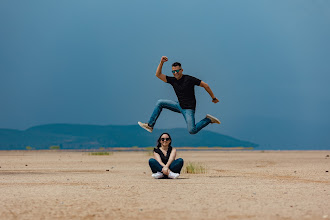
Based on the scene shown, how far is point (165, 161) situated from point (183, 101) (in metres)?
2.71

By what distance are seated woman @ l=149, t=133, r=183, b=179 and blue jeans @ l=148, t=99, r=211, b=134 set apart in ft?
6.18

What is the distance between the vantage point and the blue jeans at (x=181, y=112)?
12.4m

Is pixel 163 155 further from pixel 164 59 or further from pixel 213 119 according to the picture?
Answer: pixel 164 59

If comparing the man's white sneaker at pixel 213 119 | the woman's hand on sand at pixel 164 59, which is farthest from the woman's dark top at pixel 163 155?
the woman's hand on sand at pixel 164 59

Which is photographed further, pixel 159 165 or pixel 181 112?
pixel 159 165

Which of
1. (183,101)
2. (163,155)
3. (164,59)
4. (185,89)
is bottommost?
(163,155)

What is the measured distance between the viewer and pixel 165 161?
14.8m

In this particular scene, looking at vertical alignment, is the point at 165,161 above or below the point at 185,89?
below

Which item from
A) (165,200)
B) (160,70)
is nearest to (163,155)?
(160,70)

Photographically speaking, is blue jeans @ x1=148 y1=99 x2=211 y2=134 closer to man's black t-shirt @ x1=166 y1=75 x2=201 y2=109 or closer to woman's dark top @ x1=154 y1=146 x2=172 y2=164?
man's black t-shirt @ x1=166 y1=75 x2=201 y2=109

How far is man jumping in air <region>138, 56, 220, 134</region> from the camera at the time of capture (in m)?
12.4

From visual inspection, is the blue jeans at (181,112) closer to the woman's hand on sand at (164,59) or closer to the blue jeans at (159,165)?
the woman's hand on sand at (164,59)

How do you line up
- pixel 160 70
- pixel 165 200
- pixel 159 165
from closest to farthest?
pixel 165 200 → pixel 160 70 → pixel 159 165

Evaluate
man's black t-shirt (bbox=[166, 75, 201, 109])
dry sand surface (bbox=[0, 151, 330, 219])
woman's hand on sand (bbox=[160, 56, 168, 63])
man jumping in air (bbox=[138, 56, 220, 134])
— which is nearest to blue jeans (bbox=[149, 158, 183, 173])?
dry sand surface (bbox=[0, 151, 330, 219])
